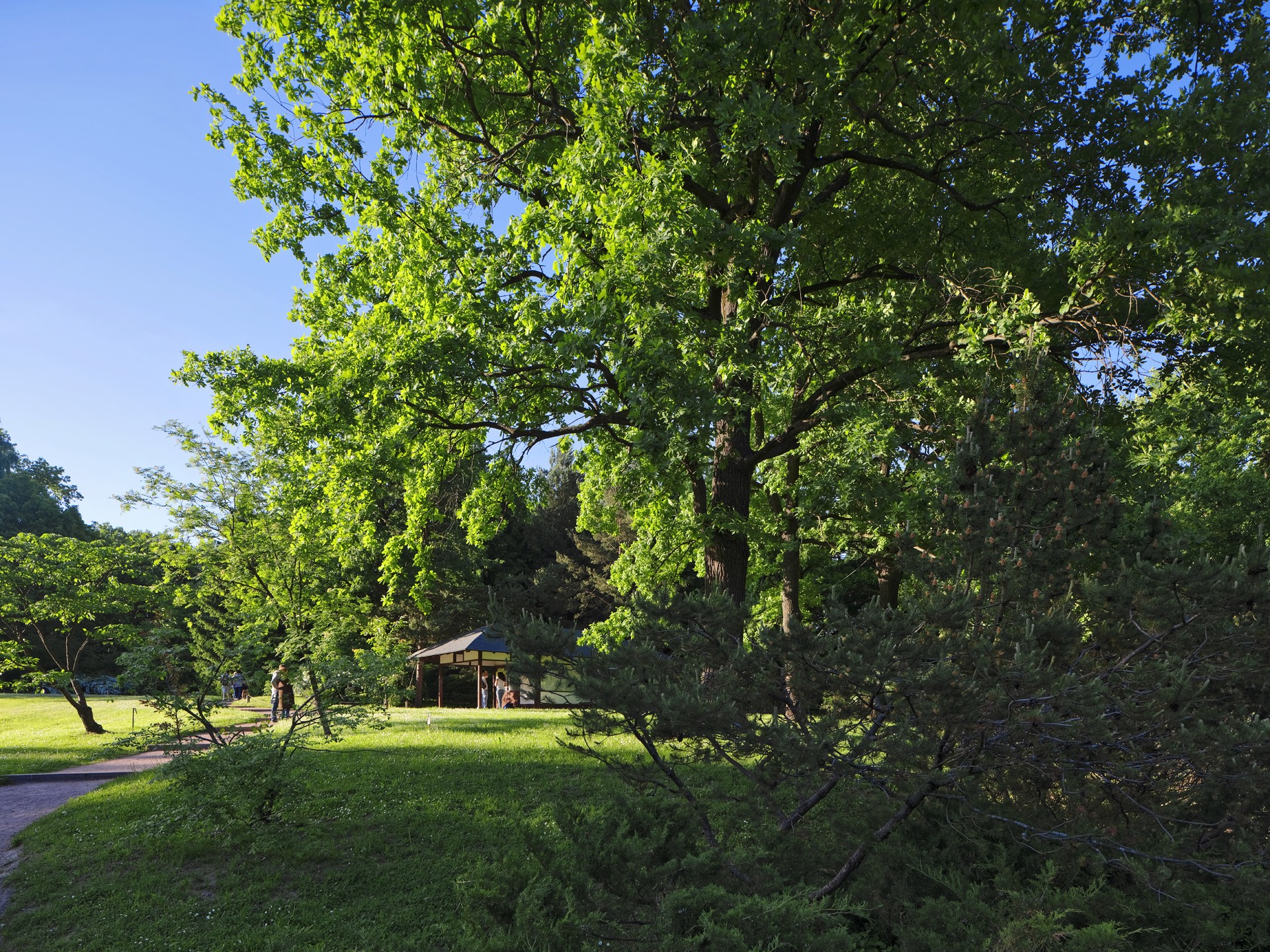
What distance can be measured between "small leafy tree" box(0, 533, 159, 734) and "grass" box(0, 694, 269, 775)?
44.8 inches

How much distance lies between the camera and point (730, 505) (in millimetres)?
11102

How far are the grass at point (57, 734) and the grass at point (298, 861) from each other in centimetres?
119

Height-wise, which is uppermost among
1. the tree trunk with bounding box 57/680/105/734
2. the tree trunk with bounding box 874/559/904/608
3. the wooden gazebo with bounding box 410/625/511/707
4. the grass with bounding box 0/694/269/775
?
the tree trunk with bounding box 874/559/904/608

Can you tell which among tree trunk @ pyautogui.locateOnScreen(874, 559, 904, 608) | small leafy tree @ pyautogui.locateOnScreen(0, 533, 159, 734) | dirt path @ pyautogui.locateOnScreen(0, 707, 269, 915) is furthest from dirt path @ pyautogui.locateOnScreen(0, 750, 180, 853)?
tree trunk @ pyautogui.locateOnScreen(874, 559, 904, 608)

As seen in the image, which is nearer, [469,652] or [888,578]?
[888,578]

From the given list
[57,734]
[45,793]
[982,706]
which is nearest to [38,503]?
[57,734]

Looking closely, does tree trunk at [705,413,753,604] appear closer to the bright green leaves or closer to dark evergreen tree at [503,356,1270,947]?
dark evergreen tree at [503,356,1270,947]

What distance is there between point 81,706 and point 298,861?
54.7 ft

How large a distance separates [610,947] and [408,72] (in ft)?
31.6

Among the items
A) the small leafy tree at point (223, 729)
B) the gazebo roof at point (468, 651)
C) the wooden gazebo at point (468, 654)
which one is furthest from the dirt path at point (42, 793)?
the gazebo roof at point (468, 651)

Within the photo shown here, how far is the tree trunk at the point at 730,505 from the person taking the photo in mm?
10820

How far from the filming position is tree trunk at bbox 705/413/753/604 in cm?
1082

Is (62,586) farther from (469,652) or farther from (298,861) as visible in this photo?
(298,861)

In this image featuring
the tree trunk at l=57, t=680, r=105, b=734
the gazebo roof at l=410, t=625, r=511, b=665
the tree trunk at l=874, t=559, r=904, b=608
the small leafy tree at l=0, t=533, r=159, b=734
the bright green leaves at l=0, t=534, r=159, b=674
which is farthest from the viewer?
the gazebo roof at l=410, t=625, r=511, b=665
